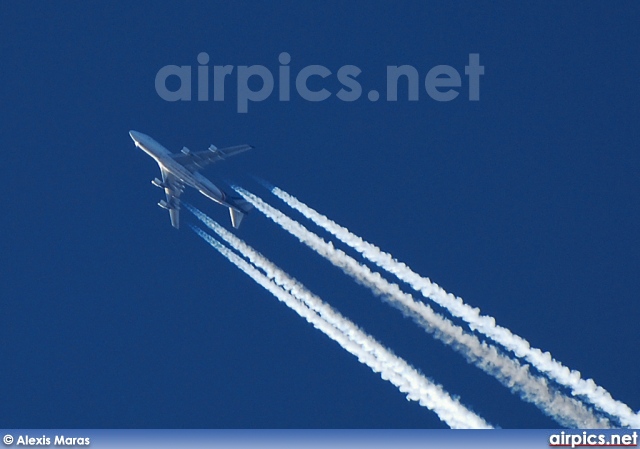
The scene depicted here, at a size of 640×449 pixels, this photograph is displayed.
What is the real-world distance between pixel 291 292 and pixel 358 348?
5.38 metres

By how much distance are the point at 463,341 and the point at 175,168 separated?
654 inches

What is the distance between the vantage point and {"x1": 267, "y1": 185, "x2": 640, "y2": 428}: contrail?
4866cm

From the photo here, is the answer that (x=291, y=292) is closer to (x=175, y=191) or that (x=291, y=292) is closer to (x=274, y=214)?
(x=274, y=214)

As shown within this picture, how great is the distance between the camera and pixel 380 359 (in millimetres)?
52656

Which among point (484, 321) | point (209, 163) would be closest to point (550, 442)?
point (484, 321)

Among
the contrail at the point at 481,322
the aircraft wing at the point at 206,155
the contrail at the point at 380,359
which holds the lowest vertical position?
the contrail at the point at 380,359

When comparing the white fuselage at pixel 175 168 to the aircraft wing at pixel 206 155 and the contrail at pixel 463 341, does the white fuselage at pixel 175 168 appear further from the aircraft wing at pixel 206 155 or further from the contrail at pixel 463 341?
the contrail at pixel 463 341

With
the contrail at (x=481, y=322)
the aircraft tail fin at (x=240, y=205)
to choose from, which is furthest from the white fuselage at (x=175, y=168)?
the contrail at (x=481, y=322)

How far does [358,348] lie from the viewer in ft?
176

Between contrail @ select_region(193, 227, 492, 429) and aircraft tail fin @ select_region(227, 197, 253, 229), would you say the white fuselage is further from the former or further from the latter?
contrail @ select_region(193, 227, 492, 429)

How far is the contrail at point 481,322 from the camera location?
48.7m

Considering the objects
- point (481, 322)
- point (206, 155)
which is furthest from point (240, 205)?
point (481, 322)

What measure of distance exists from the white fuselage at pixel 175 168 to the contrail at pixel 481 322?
4007mm

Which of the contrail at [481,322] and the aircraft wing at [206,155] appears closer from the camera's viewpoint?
the contrail at [481,322]
